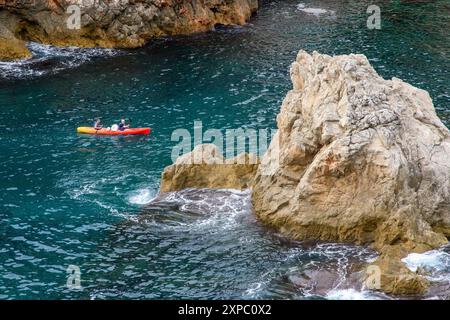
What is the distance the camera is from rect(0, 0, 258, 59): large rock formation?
8625cm

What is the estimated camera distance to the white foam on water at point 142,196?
2090 inches

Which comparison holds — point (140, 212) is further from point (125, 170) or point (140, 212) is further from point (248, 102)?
point (248, 102)

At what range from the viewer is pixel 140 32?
91688 mm

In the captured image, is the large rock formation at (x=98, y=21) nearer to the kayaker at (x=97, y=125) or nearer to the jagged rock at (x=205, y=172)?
the kayaker at (x=97, y=125)

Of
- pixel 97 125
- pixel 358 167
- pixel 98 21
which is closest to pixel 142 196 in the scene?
pixel 97 125

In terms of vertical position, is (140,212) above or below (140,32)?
below

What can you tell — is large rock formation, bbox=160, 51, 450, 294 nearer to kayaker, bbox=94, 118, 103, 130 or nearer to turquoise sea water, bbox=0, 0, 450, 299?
turquoise sea water, bbox=0, 0, 450, 299

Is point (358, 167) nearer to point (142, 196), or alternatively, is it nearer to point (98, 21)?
point (142, 196)

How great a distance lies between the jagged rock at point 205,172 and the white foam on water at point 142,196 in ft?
3.10

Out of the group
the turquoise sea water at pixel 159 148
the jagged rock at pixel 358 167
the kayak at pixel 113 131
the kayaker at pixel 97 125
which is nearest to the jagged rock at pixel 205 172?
the turquoise sea water at pixel 159 148

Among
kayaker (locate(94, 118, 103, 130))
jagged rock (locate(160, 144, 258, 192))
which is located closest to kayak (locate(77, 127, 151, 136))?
kayaker (locate(94, 118, 103, 130))

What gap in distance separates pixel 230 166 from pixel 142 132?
47.5ft
